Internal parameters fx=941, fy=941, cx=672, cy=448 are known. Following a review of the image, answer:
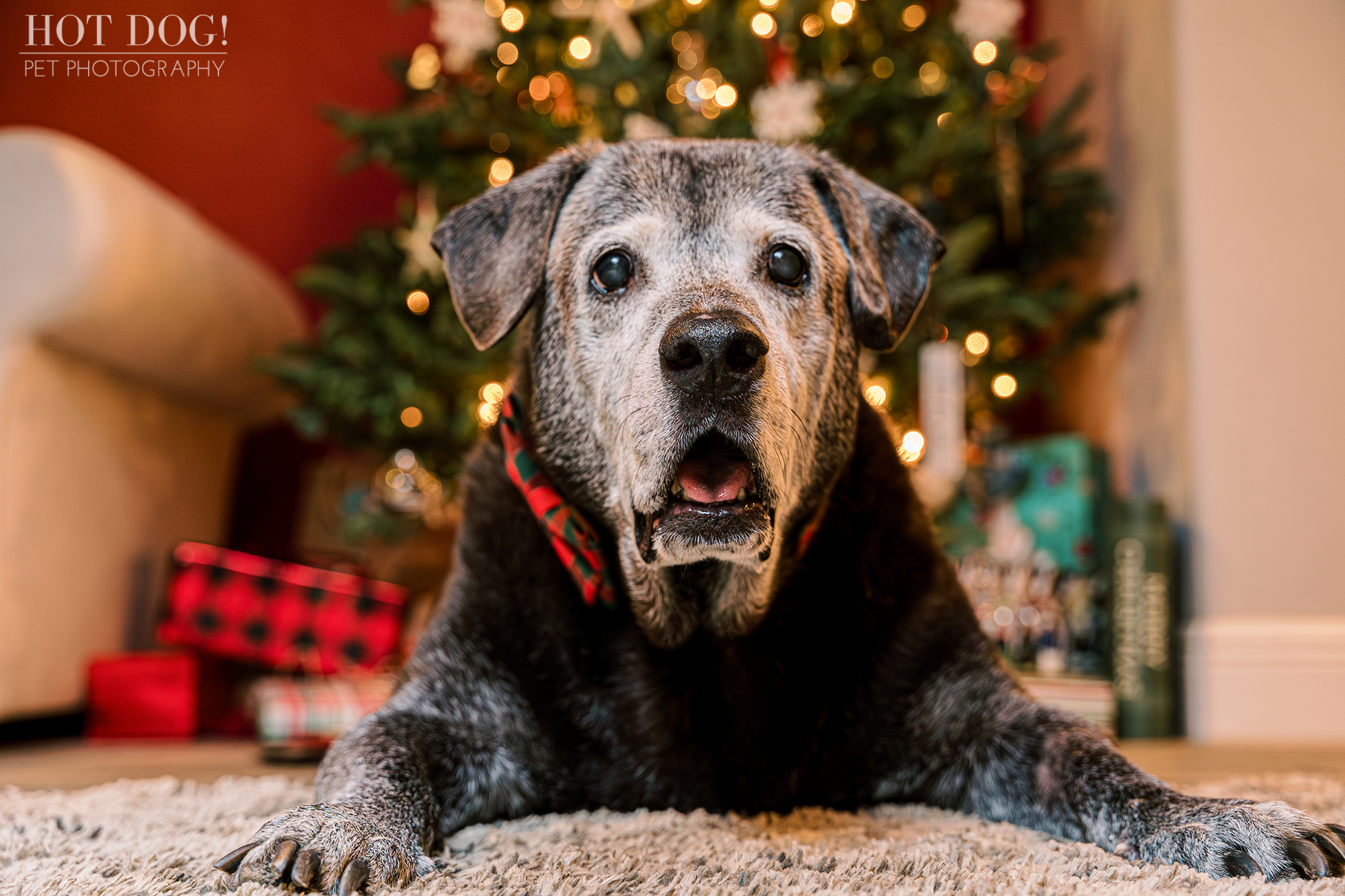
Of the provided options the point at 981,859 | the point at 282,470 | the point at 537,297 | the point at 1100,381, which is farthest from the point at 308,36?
the point at 981,859

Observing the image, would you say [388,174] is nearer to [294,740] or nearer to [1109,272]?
[294,740]

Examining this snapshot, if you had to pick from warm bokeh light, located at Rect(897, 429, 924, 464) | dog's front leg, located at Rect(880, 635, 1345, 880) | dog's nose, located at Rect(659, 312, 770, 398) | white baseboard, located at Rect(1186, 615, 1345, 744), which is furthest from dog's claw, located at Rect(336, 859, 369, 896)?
white baseboard, located at Rect(1186, 615, 1345, 744)

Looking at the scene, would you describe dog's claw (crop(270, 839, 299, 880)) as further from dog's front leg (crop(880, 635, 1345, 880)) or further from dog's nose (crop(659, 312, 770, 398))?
dog's front leg (crop(880, 635, 1345, 880))

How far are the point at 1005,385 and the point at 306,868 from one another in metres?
2.35

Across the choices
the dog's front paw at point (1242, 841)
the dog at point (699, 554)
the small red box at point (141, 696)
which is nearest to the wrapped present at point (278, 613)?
the small red box at point (141, 696)

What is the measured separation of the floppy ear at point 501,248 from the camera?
1.34 m

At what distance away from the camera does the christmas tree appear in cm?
256

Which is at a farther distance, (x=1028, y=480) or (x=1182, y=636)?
(x=1028, y=480)

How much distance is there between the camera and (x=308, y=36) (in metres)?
2.92

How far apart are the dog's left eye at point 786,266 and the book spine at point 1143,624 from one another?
1.52 metres

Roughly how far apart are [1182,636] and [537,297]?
1931 millimetres

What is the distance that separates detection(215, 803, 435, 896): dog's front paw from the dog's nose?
0.58 m

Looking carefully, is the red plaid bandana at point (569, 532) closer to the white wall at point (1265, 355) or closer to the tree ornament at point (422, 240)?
the tree ornament at point (422, 240)

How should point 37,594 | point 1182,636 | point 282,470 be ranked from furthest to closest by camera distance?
point 282,470 < point 1182,636 < point 37,594
